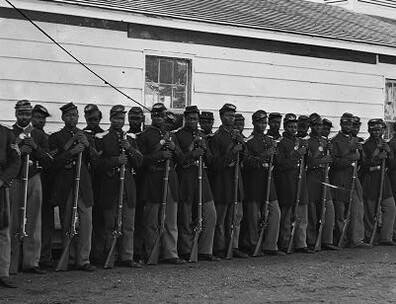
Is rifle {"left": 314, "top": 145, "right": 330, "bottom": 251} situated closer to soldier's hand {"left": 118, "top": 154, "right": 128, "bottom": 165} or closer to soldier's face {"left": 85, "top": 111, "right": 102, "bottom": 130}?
soldier's hand {"left": 118, "top": 154, "right": 128, "bottom": 165}

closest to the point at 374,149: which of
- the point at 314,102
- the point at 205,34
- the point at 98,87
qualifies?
the point at 314,102

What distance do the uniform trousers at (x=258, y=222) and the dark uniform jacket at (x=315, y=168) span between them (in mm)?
777

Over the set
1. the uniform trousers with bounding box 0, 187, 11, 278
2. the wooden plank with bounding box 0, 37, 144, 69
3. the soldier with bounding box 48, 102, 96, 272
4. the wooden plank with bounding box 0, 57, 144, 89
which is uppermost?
the wooden plank with bounding box 0, 37, 144, 69

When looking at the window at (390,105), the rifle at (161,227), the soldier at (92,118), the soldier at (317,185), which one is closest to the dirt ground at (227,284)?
the rifle at (161,227)

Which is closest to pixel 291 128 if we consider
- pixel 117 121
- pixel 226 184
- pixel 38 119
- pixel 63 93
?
pixel 226 184

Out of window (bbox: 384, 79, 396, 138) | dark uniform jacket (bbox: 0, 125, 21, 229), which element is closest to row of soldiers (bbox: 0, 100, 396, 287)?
dark uniform jacket (bbox: 0, 125, 21, 229)

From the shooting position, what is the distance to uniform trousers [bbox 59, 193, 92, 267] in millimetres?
9531

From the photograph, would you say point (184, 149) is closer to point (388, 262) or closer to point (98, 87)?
point (98, 87)

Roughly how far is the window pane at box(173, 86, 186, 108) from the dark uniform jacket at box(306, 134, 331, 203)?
2029mm

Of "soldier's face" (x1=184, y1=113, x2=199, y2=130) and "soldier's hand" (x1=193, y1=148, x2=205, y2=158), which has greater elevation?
"soldier's face" (x1=184, y1=113, x2=199, y2=130)

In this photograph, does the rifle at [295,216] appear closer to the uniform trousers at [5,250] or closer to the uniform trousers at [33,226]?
the uniform trousers at [33,226]

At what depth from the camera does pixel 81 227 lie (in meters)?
9.55

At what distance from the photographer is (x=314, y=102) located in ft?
45.6

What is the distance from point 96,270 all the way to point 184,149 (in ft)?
6.39
